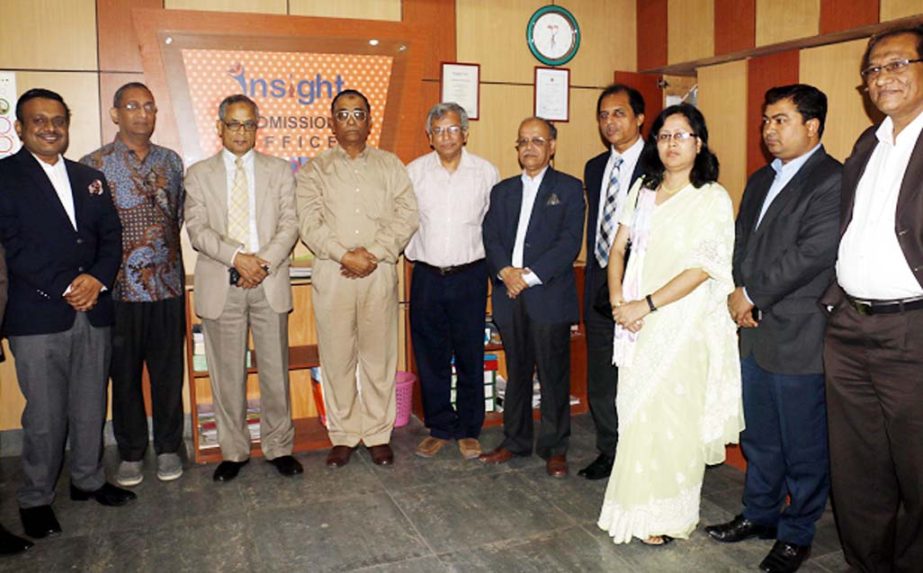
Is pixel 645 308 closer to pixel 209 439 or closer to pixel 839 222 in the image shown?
pixel 839 222

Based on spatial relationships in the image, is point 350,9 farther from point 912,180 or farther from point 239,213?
point 912,180

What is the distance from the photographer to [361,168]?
4.23 meters

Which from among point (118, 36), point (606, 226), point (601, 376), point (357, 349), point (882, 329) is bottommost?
point (601, 376)

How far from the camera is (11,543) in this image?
3.25 m

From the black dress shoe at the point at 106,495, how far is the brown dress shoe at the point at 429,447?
1.59 m

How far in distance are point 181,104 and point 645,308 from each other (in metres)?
3.18

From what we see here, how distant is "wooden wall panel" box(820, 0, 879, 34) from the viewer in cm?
378

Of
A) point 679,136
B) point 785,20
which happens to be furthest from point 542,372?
point 785,20

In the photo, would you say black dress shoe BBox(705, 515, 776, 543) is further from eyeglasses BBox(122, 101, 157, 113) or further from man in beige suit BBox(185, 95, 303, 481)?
eyeglasses BBox(122, 101, 157, 113)

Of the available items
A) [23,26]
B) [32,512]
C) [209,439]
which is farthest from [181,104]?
[32,512]

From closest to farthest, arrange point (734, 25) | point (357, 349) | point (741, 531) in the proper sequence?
point (741, 531), point (357, 349), point (734, 25)

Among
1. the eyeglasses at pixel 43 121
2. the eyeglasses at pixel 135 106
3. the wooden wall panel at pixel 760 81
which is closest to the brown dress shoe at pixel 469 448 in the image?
the wooden wall panel at pixel 760 81

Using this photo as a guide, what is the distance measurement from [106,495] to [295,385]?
1.52 metres

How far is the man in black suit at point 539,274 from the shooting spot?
4074 mm
